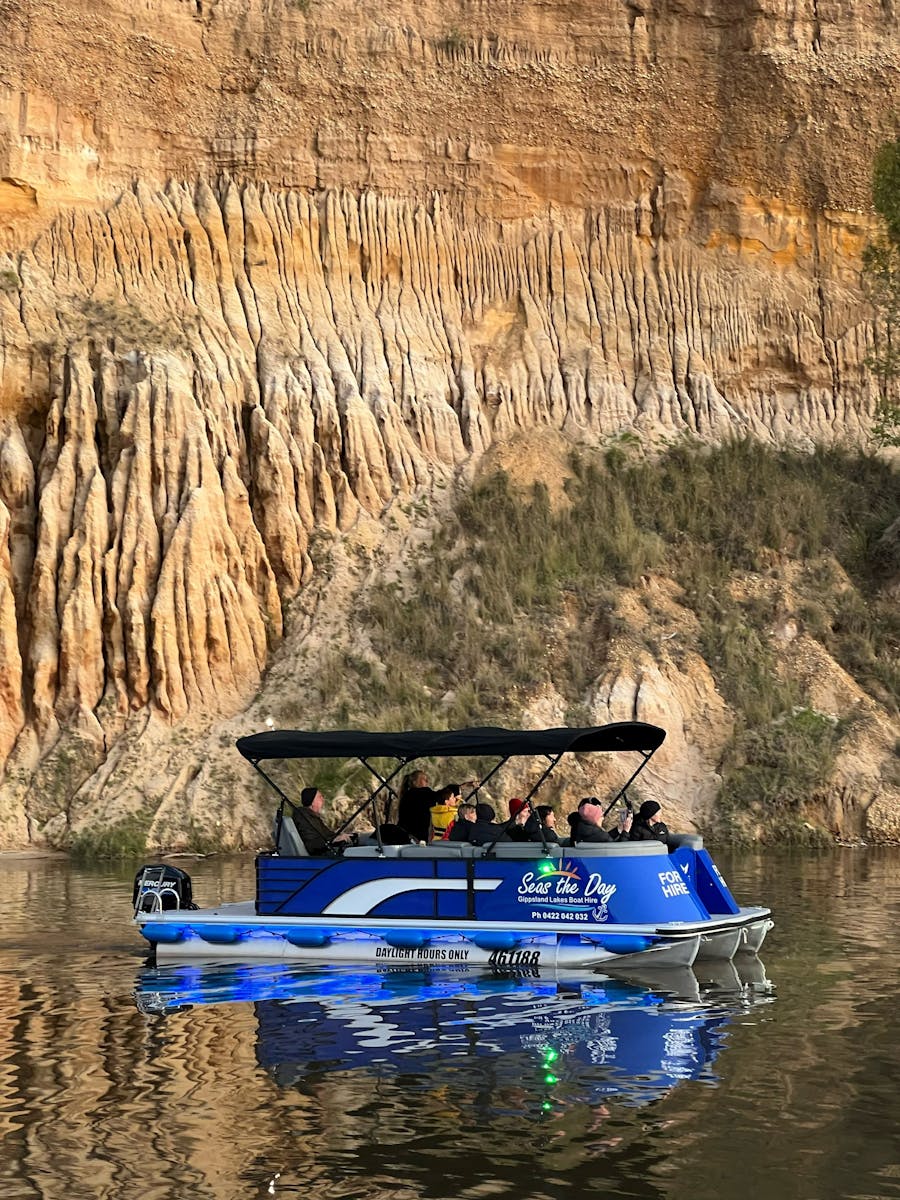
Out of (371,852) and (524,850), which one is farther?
(371,852)

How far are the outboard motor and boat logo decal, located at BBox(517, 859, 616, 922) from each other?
421 cm

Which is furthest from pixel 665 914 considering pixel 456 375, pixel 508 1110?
pixel 456 375

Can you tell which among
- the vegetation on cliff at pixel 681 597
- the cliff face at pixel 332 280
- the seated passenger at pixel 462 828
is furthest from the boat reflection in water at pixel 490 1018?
the cliff face at pixel 332 280

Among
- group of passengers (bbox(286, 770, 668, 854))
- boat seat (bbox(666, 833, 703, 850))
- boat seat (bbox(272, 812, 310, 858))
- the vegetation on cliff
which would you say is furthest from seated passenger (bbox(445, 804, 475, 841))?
the vegetation on cliff

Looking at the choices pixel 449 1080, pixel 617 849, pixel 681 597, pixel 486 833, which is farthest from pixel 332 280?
pixel 449 1080

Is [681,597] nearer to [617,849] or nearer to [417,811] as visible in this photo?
[417,811]

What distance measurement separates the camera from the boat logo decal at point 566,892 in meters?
17.2

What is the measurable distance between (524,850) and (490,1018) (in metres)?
3.28

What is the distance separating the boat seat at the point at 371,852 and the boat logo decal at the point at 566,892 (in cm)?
157

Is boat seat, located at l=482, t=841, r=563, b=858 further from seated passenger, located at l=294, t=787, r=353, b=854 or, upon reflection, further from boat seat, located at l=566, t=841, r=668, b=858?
seated passenger, located at l=294, t=787, r=353, b=854

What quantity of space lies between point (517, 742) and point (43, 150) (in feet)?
104

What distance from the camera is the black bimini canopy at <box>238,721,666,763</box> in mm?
18031

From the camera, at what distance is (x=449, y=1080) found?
11.9 meters

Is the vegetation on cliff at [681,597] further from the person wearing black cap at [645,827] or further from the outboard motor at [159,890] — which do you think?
the outboard motor at [159,890]
